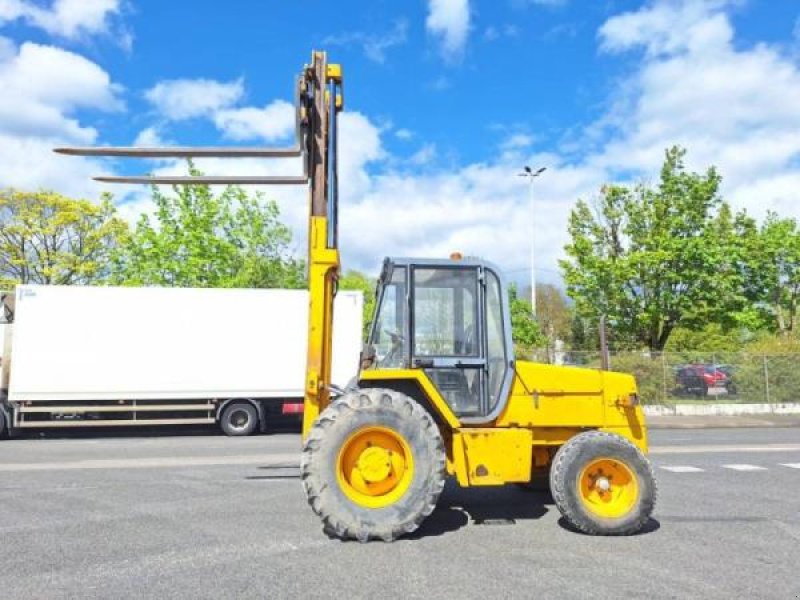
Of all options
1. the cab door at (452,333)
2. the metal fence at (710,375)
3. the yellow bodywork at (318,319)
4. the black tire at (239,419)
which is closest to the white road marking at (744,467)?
→ the cab door at (452,333)

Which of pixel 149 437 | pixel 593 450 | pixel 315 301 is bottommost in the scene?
pixel 149 437

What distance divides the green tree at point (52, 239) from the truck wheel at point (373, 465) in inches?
1404

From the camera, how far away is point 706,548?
5617 millimetres

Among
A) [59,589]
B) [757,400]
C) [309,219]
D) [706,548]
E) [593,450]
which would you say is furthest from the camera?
[757,400]

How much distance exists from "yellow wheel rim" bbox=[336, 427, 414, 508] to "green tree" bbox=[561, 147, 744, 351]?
24.0m

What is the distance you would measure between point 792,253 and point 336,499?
34.1m

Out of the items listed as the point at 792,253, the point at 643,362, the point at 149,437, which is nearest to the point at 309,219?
the point at 149,437

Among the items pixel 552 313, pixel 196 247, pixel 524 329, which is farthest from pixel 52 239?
pixel 552 313

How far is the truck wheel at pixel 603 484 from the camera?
5938 millimetres

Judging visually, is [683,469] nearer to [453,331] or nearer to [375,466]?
[453,331]

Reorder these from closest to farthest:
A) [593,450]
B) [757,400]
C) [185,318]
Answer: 1. [593,450]
2. [185,318]
3. [757,400]

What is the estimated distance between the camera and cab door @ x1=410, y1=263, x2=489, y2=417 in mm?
6289

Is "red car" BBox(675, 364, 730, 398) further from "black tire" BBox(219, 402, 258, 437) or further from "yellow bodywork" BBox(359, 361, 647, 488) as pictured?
"yellow bodywork" BBox(359, 361, 647, 488)

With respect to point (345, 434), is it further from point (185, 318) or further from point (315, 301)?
point (185, 318)
